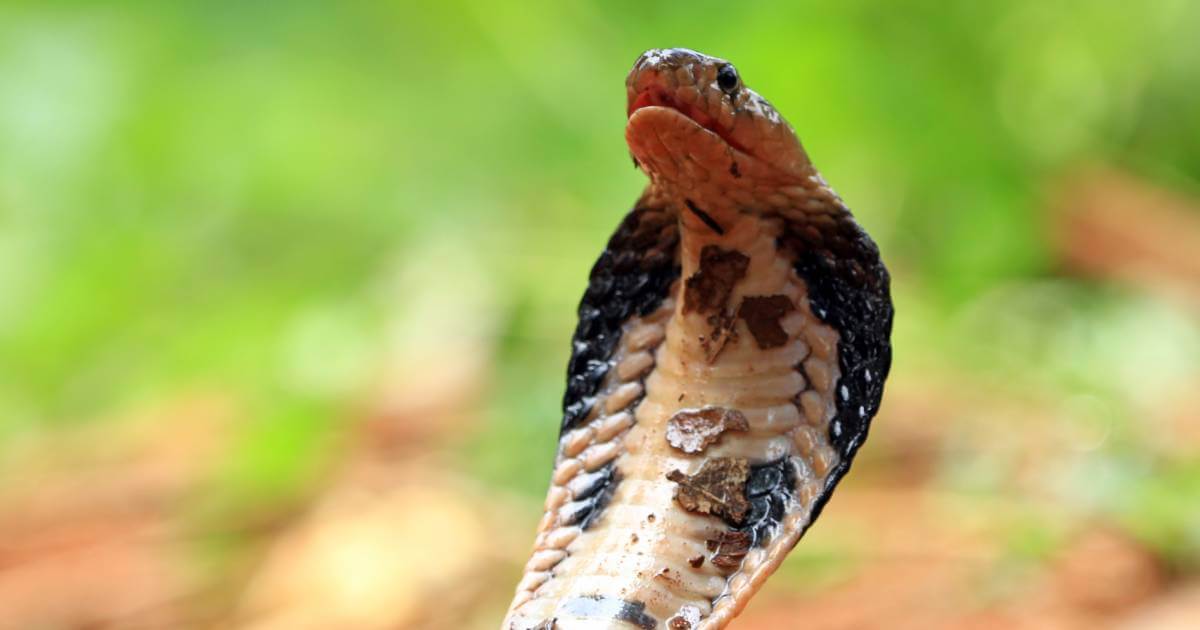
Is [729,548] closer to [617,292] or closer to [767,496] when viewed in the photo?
[767,496]

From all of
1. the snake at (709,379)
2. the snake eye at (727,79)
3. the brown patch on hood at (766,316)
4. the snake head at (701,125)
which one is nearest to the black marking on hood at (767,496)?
the snake at (709,379)

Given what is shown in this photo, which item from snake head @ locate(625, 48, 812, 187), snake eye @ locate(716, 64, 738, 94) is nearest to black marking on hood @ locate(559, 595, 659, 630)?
snake head @ locate(625, 48, 812, 187)

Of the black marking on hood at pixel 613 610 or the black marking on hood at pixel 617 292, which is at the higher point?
the black marking on hood at pixel 617 292

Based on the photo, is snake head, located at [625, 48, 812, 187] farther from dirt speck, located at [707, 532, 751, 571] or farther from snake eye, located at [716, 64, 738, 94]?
dirt speck, located at [707, 532, 751, 571]

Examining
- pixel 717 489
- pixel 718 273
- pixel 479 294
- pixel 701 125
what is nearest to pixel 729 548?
pixel 717 489

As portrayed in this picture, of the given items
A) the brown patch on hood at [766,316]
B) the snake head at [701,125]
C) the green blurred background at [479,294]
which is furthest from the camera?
the green blurred background at [479,294]

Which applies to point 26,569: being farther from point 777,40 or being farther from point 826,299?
point 826,299

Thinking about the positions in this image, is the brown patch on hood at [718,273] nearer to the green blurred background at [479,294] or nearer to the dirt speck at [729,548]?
the dirt speck at [729,548]
